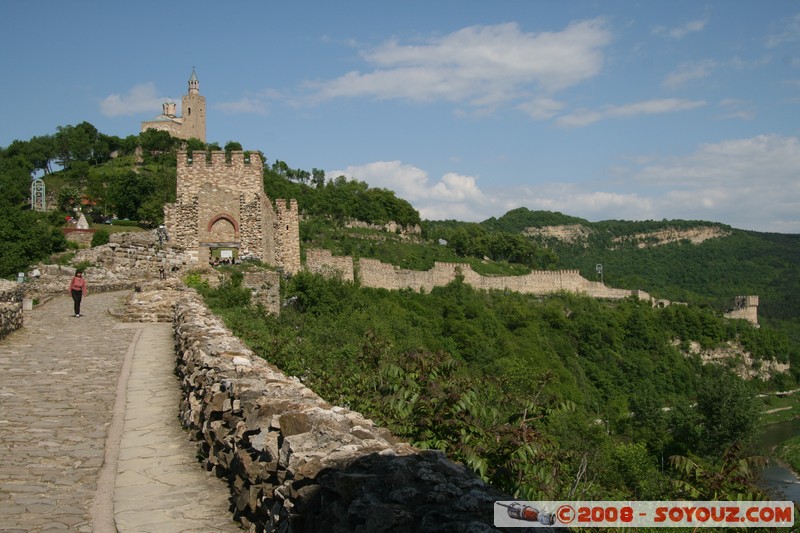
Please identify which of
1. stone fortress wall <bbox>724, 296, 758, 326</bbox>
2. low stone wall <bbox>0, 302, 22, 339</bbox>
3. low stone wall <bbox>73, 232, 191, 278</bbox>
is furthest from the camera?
stone fortress wall <bbox>724, 296, 758, 326</bbox>

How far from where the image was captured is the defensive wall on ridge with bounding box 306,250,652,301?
4503cm

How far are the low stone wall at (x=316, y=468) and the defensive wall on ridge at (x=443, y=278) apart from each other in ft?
119

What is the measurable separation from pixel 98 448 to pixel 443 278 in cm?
5169

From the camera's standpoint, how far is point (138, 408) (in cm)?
659

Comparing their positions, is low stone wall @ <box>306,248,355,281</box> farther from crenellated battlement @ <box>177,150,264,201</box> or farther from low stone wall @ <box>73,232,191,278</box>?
low stone wall @ <box>73,232,191,278</box>

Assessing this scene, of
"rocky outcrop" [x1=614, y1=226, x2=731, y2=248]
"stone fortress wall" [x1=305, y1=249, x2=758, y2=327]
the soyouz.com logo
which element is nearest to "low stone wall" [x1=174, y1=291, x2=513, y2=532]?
the soyouz.com logo

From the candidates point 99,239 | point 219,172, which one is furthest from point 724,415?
point 99,239

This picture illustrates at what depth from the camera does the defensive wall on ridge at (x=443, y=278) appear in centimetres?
4503

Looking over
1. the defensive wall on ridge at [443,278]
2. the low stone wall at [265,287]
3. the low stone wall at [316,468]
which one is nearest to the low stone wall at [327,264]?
the defensive wall on ridge at [443,278]

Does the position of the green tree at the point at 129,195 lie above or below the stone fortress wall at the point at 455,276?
above

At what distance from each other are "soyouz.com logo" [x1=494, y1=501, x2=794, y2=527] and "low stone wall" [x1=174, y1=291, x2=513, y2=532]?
1333mm

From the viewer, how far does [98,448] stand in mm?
5281

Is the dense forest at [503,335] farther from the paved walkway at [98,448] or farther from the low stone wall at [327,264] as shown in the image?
the low stone wall at [327,264]

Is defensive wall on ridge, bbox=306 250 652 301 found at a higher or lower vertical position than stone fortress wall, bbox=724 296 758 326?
higher
